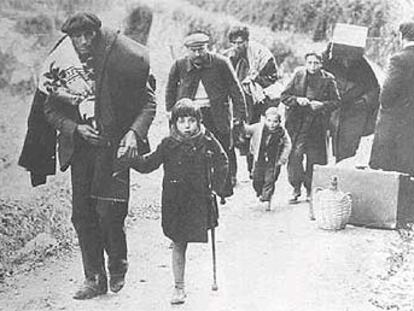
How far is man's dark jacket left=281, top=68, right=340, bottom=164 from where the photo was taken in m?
3.81

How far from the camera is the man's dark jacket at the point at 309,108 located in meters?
3.81

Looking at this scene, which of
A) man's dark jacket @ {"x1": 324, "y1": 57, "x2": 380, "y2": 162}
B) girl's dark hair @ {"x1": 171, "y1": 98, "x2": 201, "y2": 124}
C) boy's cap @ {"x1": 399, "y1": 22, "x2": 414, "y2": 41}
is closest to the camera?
girl's dark hair @ {"x1": 171, "y1": 98, "x2": 201, "y2": 124}

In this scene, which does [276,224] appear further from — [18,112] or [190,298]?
[18,112]

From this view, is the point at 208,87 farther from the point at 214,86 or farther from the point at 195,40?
the point at 195,40

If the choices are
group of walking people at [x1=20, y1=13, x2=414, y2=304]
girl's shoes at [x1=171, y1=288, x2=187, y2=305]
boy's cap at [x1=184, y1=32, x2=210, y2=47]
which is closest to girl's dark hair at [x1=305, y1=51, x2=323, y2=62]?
boy's cap at [x1=184, y1=32, x2=210, y2=47]

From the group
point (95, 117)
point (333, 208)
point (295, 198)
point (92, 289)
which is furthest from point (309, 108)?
point (92, 289)

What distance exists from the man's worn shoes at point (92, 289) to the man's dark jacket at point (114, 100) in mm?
413

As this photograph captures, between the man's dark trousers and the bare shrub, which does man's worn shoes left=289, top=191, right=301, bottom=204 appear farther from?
the bare shrub

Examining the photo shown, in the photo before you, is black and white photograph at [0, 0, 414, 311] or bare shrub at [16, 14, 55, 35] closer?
black and white photograph at [0, 0, 414, 311]

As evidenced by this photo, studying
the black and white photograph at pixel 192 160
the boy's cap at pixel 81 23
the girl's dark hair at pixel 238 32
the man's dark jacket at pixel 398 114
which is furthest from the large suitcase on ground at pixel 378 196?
the boy's cap at pixel 81 23

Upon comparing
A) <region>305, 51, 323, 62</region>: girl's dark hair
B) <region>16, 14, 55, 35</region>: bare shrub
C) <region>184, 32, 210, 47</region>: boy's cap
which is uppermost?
<region>16, 14, 55, 35</region>: bare shrub

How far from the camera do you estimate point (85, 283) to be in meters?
2.83

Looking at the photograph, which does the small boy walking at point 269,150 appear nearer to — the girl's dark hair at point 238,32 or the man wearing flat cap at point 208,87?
the man wearing flat cap at point 208,87

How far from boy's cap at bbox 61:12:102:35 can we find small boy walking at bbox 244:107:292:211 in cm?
123
